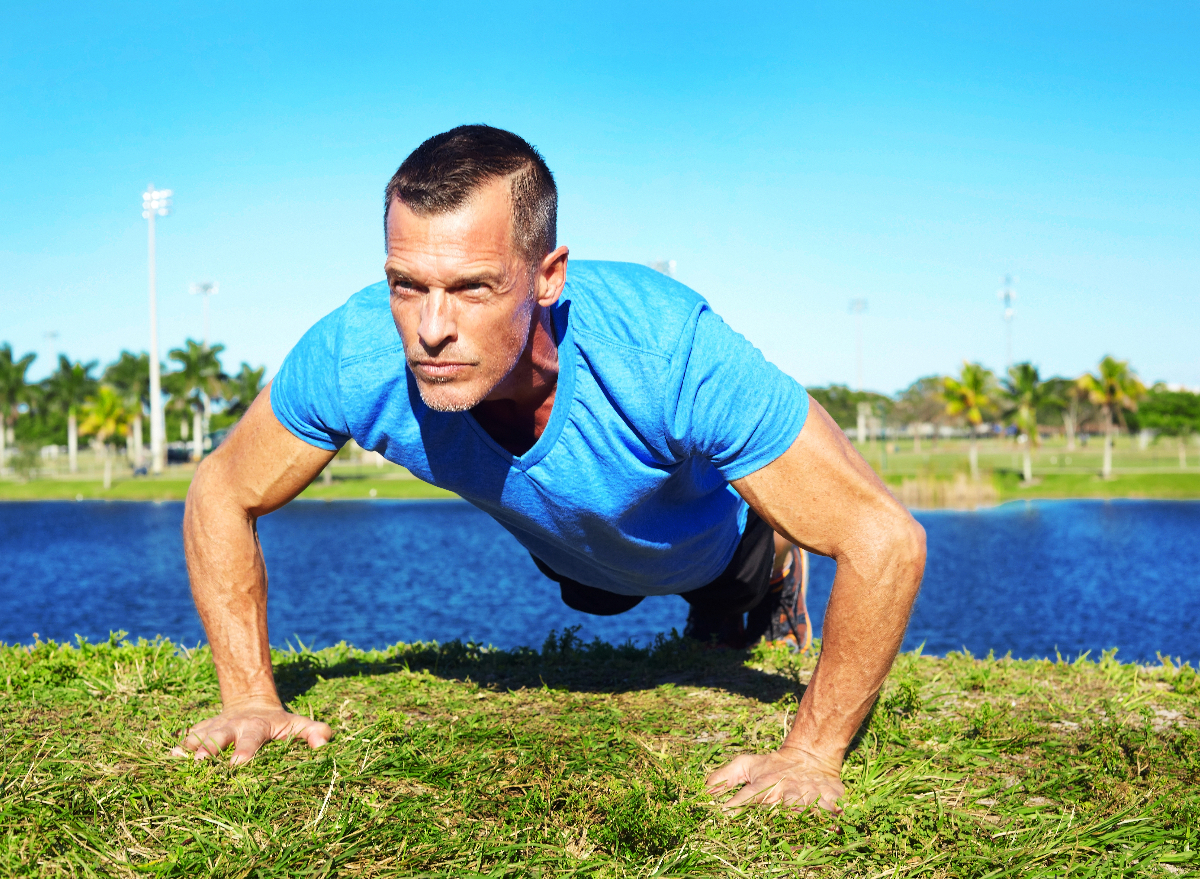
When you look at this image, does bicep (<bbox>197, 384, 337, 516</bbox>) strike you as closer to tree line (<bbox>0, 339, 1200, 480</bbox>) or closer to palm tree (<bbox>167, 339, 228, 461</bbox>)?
tree line (<bbox>0, 339, 1200, 480</bbox>)

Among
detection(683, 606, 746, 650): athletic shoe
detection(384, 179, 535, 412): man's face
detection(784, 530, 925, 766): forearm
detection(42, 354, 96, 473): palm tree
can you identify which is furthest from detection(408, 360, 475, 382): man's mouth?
detection(42, 354, 96, 473): palm tree

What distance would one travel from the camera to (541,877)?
1.98 meters

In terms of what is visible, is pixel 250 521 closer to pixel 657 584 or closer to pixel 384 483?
pixel 657 584

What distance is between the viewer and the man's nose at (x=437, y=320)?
2195 millimetres

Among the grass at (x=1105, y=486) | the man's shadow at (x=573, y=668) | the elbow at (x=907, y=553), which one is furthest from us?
the grass at (x=1105, y=486)

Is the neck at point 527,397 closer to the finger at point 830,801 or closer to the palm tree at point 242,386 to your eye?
the finger at point 830,801

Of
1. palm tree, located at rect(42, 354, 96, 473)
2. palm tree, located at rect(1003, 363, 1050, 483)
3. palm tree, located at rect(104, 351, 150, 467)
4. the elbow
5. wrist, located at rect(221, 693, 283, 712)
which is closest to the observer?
the elbow

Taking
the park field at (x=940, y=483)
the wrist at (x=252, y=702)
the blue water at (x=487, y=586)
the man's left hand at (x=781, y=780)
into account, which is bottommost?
the blue water at (x=487, y=586)

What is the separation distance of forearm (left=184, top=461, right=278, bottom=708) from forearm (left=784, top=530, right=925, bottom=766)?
1620 millimetres

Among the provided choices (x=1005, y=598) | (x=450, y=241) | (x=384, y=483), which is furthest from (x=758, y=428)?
(x=384, y=483)

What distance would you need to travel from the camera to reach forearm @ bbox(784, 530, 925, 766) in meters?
2.40

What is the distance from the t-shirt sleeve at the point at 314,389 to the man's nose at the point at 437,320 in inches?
18.5

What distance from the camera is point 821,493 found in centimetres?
237

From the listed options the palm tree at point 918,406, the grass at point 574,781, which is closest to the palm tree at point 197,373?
the palm tree at point 918,406
